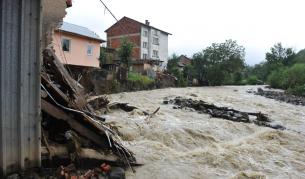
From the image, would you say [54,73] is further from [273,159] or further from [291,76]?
[291,76]

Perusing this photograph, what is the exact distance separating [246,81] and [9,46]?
76.4m

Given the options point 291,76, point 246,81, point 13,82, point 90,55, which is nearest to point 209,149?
point 13,82

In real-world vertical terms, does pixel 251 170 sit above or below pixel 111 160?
below

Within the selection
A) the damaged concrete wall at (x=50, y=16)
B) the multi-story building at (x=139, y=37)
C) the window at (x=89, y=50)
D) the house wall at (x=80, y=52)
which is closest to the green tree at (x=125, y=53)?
the house wall at (x=80, y=52)

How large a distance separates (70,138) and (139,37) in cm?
4903

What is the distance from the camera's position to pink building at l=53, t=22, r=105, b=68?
27.8 metres

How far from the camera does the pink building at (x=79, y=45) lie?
2784 centimetres

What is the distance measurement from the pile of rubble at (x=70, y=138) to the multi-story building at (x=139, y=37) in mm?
45388

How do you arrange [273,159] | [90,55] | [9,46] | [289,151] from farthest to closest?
[90,55]
[289,151]
[273,159]
[9,46]

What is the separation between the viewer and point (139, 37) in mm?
54062

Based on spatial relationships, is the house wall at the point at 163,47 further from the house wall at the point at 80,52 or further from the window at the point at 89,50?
the window at the point at 89,50

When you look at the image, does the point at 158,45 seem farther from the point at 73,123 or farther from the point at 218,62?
the point at 73,123

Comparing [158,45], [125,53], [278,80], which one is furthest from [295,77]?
[125,53]

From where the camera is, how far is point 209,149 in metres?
9.73
